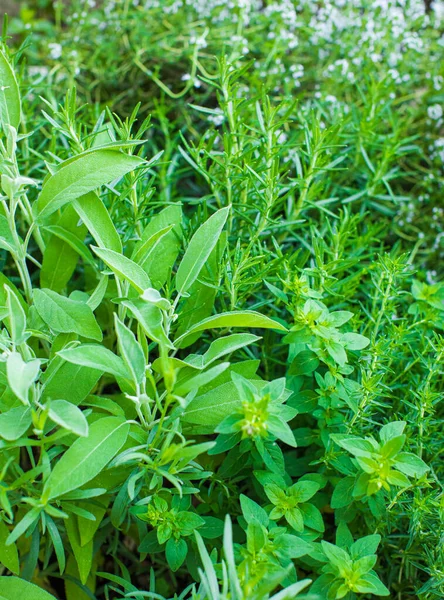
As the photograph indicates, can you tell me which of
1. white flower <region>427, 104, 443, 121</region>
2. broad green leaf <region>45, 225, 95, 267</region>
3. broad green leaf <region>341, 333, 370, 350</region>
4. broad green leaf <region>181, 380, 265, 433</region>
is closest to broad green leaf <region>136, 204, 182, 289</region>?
broad green leaf <region>45, 225, 95, 267</region>

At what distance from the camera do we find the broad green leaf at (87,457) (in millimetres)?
779

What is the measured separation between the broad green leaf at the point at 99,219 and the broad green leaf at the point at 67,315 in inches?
4.5

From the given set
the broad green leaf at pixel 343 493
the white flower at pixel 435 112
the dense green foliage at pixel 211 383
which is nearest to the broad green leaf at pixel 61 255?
the dense green foliage at pixel 211 383

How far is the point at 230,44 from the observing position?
1.54 m

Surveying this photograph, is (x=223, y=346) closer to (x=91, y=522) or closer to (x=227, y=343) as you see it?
(x=227, y=343)

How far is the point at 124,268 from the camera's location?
0.86 m

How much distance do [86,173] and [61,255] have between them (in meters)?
0.20

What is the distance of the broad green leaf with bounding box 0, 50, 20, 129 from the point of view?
3.15 feet

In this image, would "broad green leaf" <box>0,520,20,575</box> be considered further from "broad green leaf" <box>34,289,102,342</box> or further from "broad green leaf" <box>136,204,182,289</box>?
"broad green leaf" <box>136,204,182,289</box>

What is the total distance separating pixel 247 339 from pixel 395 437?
0.26 meters

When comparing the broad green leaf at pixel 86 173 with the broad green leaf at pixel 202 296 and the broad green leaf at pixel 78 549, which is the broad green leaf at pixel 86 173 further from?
the broad green leaf at pixel 78 549

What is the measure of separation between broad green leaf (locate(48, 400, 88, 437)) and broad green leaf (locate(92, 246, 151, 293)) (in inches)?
7.9

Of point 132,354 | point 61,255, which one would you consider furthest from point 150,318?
point 61,255

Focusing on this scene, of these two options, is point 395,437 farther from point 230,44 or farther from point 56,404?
point 230,44
